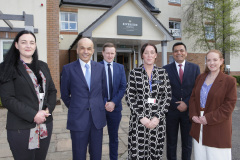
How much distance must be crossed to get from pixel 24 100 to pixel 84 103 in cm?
73

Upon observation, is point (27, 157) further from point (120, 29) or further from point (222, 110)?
point (120, 29)

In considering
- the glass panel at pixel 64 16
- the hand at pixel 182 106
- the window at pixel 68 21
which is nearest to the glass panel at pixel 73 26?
the window at pixel 68 21

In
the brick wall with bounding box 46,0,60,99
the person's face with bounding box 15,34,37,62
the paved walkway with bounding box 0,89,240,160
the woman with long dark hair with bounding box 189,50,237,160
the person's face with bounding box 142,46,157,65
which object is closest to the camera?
the person's face with bounding box 15,34,37,62

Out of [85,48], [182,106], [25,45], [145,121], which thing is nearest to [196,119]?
[182,106]

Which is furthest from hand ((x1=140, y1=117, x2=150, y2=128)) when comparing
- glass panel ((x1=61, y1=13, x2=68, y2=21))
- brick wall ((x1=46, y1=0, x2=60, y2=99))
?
glass panel ((x1=61, y1=13, x2=68, y2=21))

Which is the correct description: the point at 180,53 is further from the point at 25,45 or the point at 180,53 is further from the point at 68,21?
the point at 68,21

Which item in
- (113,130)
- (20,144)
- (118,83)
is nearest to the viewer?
(20,144)

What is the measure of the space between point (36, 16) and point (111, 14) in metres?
4.67

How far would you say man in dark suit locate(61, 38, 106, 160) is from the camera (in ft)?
8.33

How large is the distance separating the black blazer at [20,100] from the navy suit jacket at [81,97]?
516mm

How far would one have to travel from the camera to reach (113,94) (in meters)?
3.45

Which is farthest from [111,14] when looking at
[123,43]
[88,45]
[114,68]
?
[88,45]

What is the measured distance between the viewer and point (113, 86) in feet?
11.4

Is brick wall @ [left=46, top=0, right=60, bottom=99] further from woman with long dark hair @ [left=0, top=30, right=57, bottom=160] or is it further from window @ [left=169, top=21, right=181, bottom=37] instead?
window @ [left=169, top=21, right=181, bottom=37]
